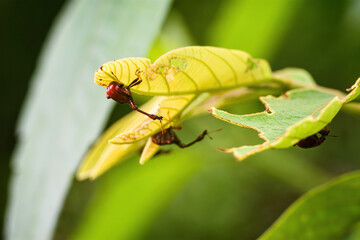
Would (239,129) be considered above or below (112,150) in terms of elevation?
below

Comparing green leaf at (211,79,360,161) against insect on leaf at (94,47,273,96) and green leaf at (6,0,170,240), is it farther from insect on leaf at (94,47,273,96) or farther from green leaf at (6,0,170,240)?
green leaf at (6,0,170,240)

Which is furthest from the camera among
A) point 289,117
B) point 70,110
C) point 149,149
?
point 70,110

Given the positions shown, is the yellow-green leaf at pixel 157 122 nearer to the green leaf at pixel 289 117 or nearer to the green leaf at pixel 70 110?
the green leaf at pixel 289 117

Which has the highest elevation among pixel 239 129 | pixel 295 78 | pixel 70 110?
pixel 295 78

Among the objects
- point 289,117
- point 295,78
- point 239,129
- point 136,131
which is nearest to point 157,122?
point 136,131

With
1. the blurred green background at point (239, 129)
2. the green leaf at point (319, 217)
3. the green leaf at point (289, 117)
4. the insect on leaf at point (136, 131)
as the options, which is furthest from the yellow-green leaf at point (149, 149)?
Answer: the blurred green background at point (239, 129)

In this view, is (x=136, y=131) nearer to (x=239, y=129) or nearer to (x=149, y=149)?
(x=149, y=149)

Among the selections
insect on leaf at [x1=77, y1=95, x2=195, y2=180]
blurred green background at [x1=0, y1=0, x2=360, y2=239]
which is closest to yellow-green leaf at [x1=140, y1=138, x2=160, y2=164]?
insect on leaf at [x1=77, y1=95, x2=195, y2=180]
